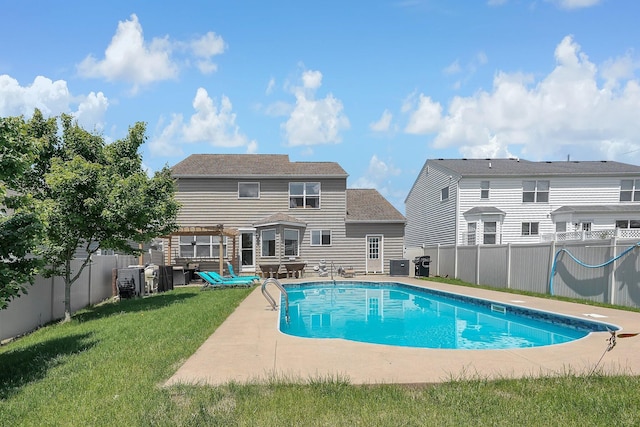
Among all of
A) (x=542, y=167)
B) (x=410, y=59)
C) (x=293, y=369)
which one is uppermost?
(x=410, y=59)

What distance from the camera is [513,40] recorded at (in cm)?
1378

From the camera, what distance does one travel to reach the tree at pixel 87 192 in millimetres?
9727

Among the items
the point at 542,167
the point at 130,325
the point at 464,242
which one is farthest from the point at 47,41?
the point at 542,167

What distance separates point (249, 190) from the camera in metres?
23.9

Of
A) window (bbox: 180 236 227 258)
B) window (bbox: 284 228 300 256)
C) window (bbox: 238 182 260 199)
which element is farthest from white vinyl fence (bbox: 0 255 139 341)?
window (bbox: 284 228 300 256)

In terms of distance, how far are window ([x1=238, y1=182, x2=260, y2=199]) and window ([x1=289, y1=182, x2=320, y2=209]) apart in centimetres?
205

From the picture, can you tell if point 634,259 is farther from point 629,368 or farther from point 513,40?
point 513,40

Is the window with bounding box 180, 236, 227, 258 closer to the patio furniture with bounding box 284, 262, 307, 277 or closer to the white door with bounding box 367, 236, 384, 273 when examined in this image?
the patio furniture with bounding box 284, 262, 307, 277

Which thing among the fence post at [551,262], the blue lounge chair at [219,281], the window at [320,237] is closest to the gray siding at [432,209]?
the window at [320,237]

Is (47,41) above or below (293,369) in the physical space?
above

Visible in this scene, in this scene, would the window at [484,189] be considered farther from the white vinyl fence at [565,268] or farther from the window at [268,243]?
the window at [268,243]

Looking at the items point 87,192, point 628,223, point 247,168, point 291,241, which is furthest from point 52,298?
point 628,223

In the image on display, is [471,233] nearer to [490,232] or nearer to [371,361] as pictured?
[490,232]

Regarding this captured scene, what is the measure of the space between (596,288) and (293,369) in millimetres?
11177
